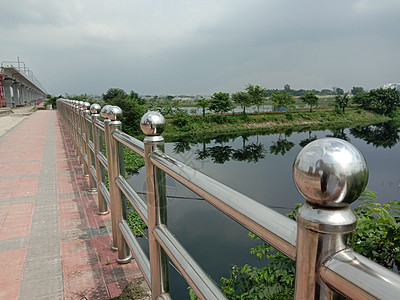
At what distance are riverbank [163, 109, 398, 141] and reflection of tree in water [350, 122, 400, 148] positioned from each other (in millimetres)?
3014

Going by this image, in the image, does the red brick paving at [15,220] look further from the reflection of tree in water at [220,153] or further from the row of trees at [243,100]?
the row of trees at [243,100]

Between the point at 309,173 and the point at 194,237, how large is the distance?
6389 millimetres

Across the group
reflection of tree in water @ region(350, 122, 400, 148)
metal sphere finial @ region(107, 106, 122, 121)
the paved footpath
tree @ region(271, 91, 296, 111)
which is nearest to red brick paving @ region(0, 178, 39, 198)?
the paved footpath

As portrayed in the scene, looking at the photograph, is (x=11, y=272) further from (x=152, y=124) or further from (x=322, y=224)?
(x=322, y=224)

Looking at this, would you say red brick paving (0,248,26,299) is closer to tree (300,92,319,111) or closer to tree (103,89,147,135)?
tree (103,89,147,135)

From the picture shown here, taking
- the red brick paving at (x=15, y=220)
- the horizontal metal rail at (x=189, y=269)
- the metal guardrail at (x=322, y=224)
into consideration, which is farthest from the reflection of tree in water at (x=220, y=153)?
the metal guardrail at (x=322, y=224)

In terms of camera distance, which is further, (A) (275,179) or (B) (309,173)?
(A) (275,179)

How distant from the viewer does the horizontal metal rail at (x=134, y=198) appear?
139 cm

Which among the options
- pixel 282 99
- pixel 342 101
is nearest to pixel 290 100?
pixel 282 99

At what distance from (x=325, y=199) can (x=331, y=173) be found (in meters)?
0.04

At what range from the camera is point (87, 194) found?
342 cm

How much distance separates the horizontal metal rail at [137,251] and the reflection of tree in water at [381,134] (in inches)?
1089

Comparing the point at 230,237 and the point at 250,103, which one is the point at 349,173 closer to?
the point at 230,237

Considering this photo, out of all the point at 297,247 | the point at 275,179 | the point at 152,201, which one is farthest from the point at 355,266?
the point at 275,179
